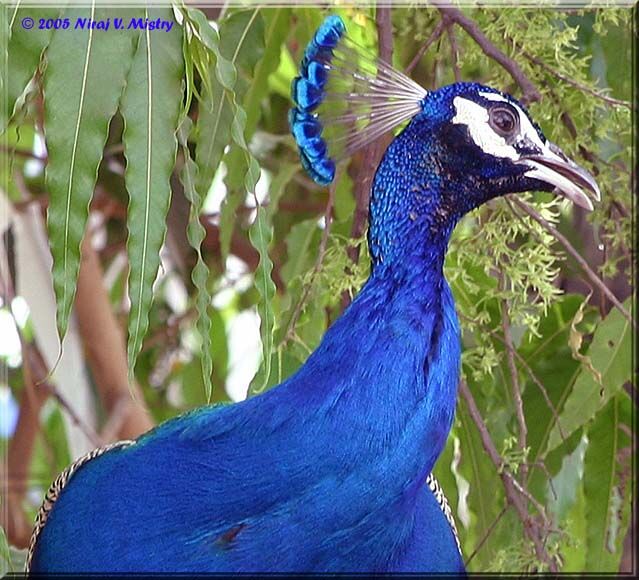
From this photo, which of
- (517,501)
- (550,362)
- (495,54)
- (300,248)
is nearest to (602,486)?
(550,362)

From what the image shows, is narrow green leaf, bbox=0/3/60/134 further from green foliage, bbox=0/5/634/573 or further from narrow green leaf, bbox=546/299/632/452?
narrow green leaf, bbox=546/299/632/452

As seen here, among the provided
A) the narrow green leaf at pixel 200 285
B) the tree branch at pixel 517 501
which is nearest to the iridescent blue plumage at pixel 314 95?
the narrow green leaf at pixel 200 285

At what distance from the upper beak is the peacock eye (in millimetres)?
26

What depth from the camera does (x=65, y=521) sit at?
1.19 metres

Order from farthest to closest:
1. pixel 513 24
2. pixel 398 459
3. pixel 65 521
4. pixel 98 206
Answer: pixel 98 206 → pixel 513 24 → pixel 65 521 → pixel 398 459

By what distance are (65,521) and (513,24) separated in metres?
0.63

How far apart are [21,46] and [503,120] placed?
1.29ft

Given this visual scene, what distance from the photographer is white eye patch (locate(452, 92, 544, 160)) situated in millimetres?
1132

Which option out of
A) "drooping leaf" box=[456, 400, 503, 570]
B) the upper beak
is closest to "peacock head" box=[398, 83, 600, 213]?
the upper beak

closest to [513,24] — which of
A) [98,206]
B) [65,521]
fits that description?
[65,521]

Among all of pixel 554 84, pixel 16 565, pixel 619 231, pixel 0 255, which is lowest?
pixel 16 565

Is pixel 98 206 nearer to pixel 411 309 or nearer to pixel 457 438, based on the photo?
pixel 457 438

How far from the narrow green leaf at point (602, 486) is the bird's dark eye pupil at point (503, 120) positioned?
1.83ft

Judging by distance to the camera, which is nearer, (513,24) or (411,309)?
(411,309)
